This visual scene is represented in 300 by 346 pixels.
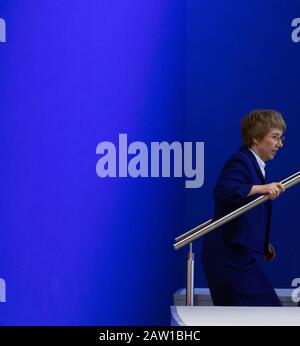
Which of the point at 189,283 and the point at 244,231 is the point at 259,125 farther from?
the point at 189,283

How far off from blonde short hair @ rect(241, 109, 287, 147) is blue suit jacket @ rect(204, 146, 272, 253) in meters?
0.07

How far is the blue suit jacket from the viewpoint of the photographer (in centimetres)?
459

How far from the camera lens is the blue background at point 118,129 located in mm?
5836

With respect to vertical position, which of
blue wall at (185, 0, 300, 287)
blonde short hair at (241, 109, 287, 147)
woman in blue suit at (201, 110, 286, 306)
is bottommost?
woman in blue suit at (201, 110, 286, 306)

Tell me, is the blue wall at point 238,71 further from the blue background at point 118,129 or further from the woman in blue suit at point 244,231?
the woman in blue suit at point 244,231

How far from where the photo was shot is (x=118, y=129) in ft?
19.4

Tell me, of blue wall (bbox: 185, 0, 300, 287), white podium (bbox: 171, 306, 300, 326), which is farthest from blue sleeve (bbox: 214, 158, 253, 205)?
blue wall (bbox: 185, 0, 300, 287)

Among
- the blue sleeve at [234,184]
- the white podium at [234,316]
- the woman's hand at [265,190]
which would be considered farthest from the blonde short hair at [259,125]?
the white podium at [234,316]

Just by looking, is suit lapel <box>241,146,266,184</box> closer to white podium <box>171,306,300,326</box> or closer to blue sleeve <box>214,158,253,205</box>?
blue sleeve <box>214,158,253,205</box>

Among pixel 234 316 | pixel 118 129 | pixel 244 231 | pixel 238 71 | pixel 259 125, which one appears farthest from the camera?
pixel 238 71

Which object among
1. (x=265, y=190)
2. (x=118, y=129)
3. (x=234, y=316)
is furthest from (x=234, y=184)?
(x=118, y=129)

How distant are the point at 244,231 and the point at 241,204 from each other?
0.37ft

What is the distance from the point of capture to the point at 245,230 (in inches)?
185

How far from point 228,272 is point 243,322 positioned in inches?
43.1
